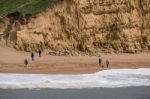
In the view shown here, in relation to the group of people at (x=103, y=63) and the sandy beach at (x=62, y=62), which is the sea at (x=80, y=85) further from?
the group of people at (x=103, y=63)

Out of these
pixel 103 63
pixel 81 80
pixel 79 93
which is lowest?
pixel 79 93

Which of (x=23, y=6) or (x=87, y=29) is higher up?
(x=23, y=6)

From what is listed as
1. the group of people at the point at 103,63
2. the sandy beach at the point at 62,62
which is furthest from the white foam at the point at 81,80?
the group of people at the point at 103,63

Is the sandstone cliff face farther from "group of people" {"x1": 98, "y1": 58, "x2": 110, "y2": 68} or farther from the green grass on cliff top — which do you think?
"group of people" {"x1": 98, "y1": 58, "x2": 110, "y2": 68}

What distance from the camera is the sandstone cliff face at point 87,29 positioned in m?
38.5

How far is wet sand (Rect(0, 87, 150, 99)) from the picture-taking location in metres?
21.8

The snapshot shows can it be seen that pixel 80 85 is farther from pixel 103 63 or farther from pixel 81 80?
pixel 103 63

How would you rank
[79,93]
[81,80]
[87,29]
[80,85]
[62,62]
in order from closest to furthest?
[79,93]
[80,85]
[81,80]
[62,62]
[87,29]

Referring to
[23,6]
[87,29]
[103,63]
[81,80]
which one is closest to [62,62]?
[103,63]

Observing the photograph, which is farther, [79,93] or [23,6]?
[23,6]

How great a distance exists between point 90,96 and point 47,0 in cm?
1999

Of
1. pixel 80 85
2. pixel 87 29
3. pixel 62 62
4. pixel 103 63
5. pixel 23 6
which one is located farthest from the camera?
pixel 23 6

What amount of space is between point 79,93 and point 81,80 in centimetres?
455

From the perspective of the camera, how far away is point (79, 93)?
76.9ft
